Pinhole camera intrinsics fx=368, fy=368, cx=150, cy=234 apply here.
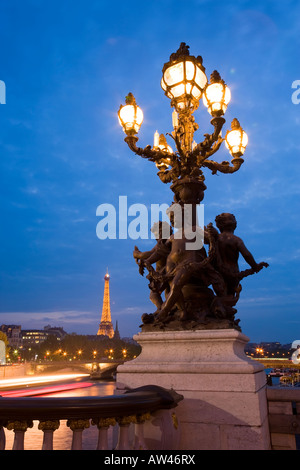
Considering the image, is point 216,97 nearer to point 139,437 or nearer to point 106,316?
point 139,437

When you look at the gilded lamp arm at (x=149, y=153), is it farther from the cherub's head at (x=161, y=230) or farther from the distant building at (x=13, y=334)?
the distant building at (x=13, y=334)

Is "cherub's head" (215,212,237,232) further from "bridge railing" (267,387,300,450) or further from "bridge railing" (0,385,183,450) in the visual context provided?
"bridge railing" (0,385,183,450)

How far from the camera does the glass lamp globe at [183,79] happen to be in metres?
7.14

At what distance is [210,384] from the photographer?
5074 millimetres

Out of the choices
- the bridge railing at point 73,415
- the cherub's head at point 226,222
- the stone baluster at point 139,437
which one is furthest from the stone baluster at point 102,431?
the cherub's head at point 226,222

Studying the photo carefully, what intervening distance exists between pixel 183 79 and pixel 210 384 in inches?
216

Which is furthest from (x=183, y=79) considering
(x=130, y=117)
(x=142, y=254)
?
(x=142, y=254)

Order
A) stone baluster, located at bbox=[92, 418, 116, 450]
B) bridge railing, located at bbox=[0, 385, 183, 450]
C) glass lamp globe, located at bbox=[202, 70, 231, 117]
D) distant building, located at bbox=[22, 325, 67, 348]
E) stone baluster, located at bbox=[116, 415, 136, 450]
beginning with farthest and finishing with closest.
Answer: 1. distant building, located at bbox=[22, 325, 67, 348]
2. glass lamp globe, located at bbox=[202, 70, 231, 117]
3. stone baluster, located at bbox=[116, 415, 136, 450]
4. stone baluster, located at bbox=[92, 418, 116, 450]
5. bridge railing, located at bbox=[0, 385, 183, 450]

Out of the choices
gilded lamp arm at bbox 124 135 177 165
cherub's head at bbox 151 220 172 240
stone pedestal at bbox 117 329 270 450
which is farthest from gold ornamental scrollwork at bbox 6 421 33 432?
gilded lamp arm at bbox 124 135 177 165

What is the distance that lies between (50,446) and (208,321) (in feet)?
10.8

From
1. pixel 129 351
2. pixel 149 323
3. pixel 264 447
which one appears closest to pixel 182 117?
pixel 149 323

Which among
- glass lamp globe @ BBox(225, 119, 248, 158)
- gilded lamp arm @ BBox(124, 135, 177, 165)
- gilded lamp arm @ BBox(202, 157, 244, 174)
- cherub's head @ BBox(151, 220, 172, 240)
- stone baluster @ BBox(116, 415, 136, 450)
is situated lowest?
stone baluster @ BBox(116, 415, 136, 450)

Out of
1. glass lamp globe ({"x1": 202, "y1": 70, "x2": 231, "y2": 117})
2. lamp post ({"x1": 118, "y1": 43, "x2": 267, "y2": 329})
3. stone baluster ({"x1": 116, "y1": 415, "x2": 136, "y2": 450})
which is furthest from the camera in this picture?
glass lamp globe ({"x1": 202, "y1": 70, "x2": 231, "y2": 117})

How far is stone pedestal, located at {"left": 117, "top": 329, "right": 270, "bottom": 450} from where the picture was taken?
482cm
